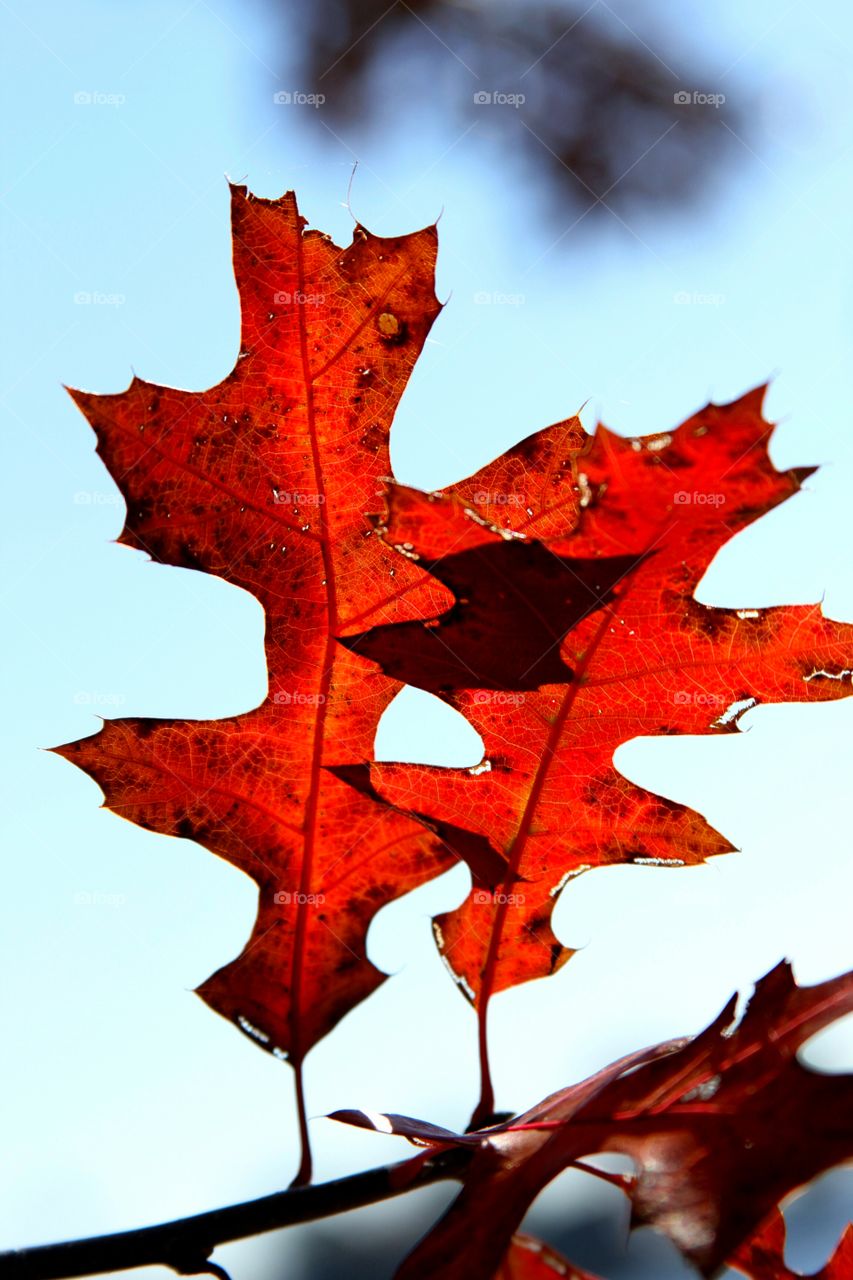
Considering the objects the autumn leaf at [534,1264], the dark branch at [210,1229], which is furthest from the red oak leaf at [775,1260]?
the dark branch at [210,1229]

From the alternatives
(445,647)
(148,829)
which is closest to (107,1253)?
(148,829)

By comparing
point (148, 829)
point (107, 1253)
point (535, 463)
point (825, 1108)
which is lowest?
point (107, 1253)

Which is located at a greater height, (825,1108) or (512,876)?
(512,876)

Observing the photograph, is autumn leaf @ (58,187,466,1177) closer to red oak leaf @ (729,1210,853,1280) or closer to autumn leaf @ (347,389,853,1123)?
autumn leaf @ (347,389,853,1123)

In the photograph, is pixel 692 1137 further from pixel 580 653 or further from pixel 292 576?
pixel 292 576

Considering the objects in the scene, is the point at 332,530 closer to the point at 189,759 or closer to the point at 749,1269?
the point at 189,759

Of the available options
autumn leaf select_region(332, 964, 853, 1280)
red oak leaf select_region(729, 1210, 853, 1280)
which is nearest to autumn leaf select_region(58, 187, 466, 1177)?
autumn leaf select_region(332, 964, 853, 1280)

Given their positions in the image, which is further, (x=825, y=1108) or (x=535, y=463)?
(x=535, y=463)

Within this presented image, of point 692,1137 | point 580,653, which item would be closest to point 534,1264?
point 692,1137
